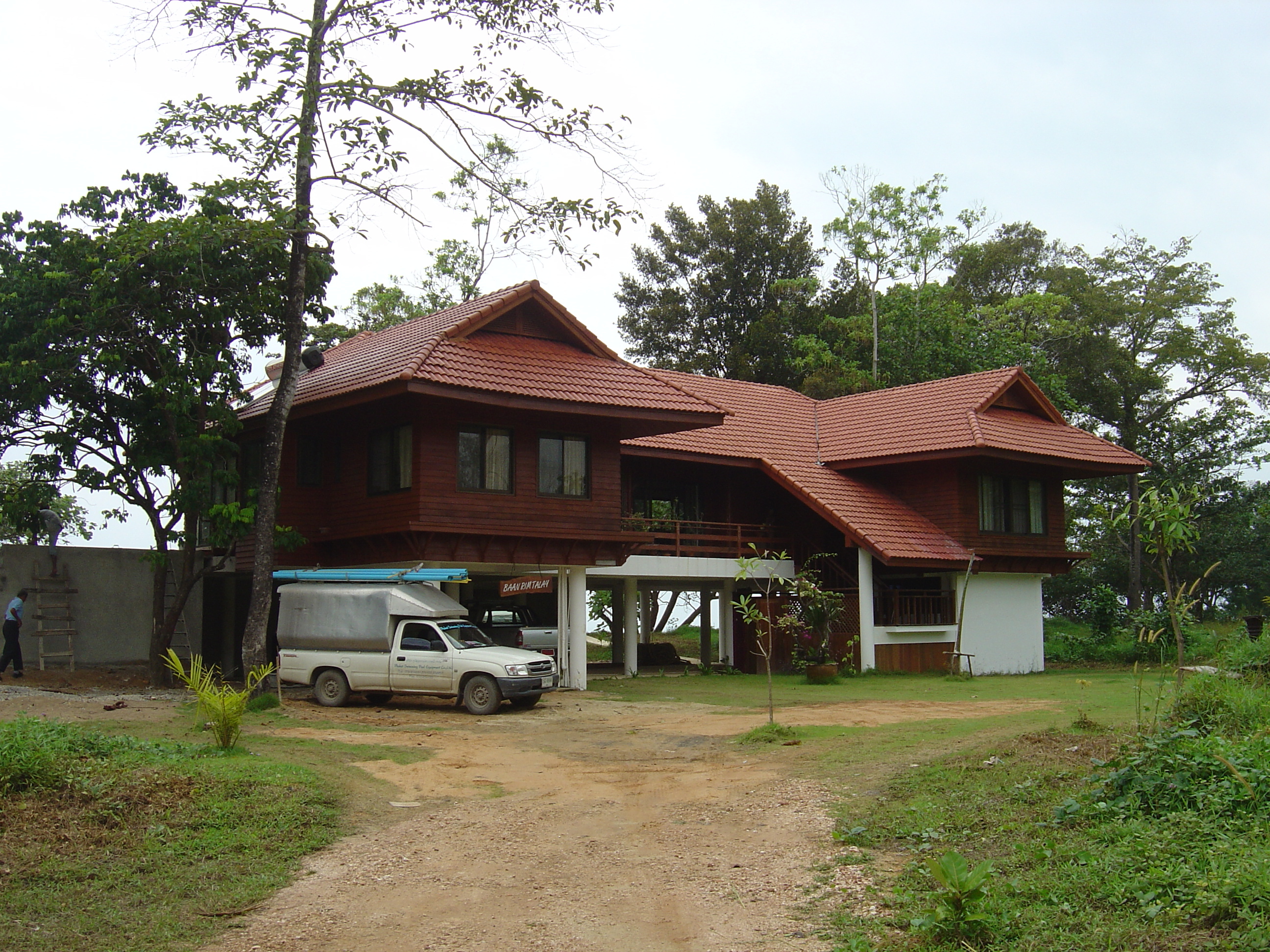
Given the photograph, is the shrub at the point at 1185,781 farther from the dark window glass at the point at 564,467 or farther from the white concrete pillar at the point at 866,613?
the white concrete pillar at the point at 866,613

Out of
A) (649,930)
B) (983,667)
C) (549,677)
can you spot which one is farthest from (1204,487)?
(649,930)

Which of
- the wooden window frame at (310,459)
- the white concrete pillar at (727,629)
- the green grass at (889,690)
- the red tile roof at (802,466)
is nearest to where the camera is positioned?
the green grass at (889,690)

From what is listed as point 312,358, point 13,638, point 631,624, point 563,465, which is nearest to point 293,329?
point 312,358

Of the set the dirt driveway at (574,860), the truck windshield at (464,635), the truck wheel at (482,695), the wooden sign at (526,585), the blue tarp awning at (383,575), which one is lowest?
the dirt driveway at (574,860)

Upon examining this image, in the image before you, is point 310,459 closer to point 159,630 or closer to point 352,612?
point 159,630

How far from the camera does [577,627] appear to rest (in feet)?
77.5

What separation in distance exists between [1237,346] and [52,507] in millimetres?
42008

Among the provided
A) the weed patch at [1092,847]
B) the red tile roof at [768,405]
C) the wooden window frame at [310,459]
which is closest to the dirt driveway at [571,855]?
the weed patch at [1092,847]

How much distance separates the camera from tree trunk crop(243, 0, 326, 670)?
20.4 metres

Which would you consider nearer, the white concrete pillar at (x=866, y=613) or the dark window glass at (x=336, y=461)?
the dark window glass at (x=336, y=461)

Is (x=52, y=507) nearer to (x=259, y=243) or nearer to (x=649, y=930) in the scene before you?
(x=259, y=243)

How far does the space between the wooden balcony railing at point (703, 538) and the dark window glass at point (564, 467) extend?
1.91 metres

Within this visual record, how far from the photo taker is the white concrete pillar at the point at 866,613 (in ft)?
87.7

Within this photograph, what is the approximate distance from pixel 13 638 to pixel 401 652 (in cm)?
917
